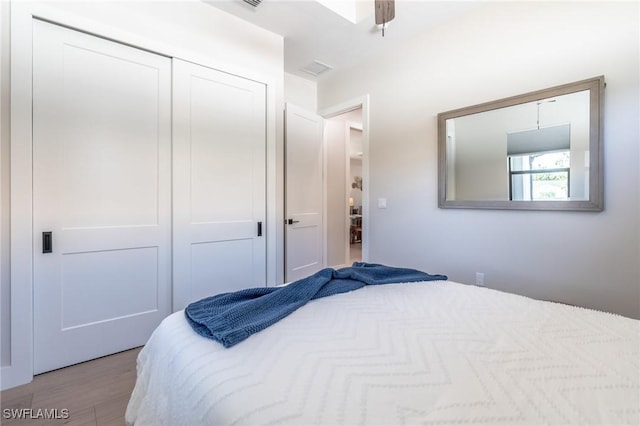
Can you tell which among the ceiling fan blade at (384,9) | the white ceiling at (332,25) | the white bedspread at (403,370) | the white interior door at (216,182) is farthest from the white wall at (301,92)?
the white bedspread at (403,370)

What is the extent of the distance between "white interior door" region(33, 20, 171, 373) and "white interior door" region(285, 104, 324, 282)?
4.49ft

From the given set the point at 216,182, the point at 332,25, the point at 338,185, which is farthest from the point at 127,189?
the point at 338,185

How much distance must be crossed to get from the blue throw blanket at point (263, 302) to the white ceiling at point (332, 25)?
2.27 m

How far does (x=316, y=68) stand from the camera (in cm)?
362

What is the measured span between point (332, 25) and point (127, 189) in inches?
90.2

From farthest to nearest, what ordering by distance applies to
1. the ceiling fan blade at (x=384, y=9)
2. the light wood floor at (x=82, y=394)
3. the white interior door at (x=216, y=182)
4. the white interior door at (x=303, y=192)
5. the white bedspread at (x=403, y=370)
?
the white interior door at (x=303, y=192) < the white interior door at (x=216, y=182) < the ceiling fan blade at (x=384, y=9) < the light wood floor at (x=82, y=394) < the white bedspread at (x=403, y=370)

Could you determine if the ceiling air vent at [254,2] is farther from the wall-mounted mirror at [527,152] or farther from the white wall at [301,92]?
the wall-mounted mirror at [527,152]

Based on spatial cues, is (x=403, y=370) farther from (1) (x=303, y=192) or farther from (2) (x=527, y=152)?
(1) (x=303, y=192)

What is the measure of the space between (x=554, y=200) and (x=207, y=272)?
2.80 metres

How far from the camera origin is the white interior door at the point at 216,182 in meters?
2.40

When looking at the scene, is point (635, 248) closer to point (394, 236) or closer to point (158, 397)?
point (394, 236)

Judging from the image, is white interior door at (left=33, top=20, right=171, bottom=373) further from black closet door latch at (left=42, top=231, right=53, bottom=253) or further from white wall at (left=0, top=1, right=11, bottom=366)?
white wall at (left=0, top=1, right=11, bottom=366)

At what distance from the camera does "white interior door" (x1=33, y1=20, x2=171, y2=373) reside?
187 centimetres

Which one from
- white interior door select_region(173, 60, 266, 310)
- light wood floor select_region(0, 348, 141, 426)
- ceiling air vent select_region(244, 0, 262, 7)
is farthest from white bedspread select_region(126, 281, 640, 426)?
ceiling air vent select_region(244, 0, 262, 7)
